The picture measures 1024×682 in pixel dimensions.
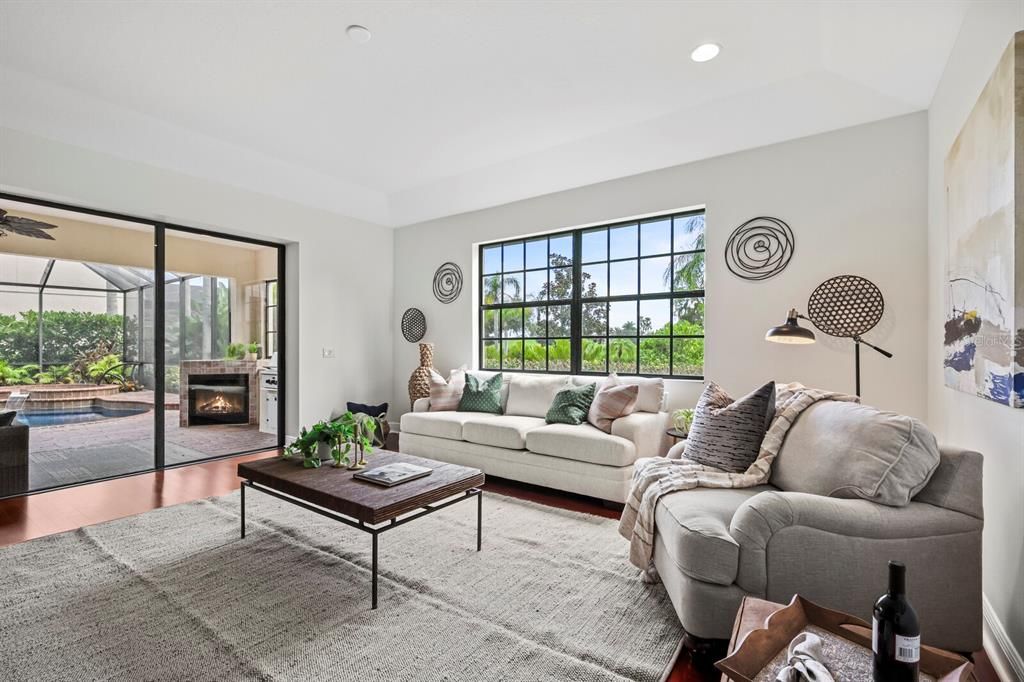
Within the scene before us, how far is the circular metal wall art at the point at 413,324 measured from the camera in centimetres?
578

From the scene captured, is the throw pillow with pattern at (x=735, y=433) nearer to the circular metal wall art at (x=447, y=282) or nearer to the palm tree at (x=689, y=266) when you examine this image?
the palm tree at (x=689, y=266)

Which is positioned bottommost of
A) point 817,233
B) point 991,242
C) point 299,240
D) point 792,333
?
point 792,333

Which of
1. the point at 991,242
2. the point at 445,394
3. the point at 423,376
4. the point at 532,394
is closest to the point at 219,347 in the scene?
the point at 423,376

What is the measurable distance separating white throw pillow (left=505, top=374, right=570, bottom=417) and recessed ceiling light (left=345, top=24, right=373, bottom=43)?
284cm

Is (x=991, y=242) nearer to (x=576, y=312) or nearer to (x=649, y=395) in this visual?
(x=649, y=395)

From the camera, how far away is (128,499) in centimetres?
346

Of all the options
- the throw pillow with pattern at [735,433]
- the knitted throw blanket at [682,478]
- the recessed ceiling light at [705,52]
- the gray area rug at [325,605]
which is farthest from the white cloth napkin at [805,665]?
the recessed ceiling light at [705,52]

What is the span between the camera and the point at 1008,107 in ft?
5.16

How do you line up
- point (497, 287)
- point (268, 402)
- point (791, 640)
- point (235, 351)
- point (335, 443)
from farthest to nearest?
point (497, 287) → point (268, 402) → point (235, 351) → point (335, 443) → point (791, 640)

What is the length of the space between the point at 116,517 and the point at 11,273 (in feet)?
6.73

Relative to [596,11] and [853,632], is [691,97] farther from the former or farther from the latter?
[853,632]

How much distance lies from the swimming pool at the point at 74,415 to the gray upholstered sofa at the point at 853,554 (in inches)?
177

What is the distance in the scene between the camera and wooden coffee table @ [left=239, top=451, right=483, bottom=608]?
2115mm

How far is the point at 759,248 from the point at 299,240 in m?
4.26
